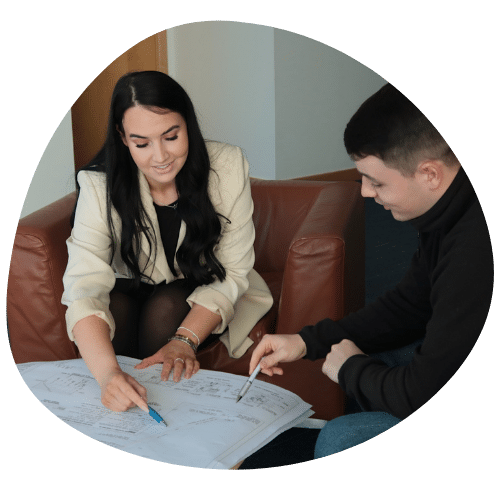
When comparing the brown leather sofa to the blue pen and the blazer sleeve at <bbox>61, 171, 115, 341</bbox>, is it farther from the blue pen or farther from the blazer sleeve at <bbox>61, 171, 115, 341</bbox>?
the blue pen

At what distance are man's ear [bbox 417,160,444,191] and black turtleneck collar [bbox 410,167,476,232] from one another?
0.07 ft

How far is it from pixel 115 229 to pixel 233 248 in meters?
0.24

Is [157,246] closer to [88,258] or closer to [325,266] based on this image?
[88,258]

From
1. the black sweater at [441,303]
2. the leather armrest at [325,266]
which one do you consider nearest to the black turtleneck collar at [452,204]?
the black sweater at [441,303]

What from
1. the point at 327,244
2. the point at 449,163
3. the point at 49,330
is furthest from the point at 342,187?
the point at 49,330

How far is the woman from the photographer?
4.07 ft

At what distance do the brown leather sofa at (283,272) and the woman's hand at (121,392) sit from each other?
0.15 meters

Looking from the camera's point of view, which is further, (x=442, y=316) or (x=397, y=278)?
(x=397, y=278)

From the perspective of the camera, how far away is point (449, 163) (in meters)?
1.04

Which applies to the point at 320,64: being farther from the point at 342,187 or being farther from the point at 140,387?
the point at 140,387

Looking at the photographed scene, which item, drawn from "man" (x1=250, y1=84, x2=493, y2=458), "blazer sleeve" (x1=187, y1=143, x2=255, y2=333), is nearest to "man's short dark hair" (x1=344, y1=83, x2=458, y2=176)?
"man" (x1=250, y1=84, x2=493, y2=458)

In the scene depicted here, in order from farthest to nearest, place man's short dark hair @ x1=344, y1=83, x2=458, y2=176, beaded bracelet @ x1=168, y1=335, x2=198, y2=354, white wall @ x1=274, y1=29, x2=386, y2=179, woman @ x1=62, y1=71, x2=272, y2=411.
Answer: beaded bracelet @ x1=168, y1=335, x2=198, y2=354
woman @ x1=62, y1=71, x2=272, y2=411
white wall @ x1=274, y1=29, x2=386, y2=179
man's short dark hair @ x1=344, y1=83, x2=458, y2=176

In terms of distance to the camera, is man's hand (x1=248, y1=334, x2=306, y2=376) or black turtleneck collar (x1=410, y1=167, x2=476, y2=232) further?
man's hand (x1=248, y1=334, x2=306, y2=376)

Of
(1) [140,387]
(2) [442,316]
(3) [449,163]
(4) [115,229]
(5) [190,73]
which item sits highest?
(5) [190,73]
